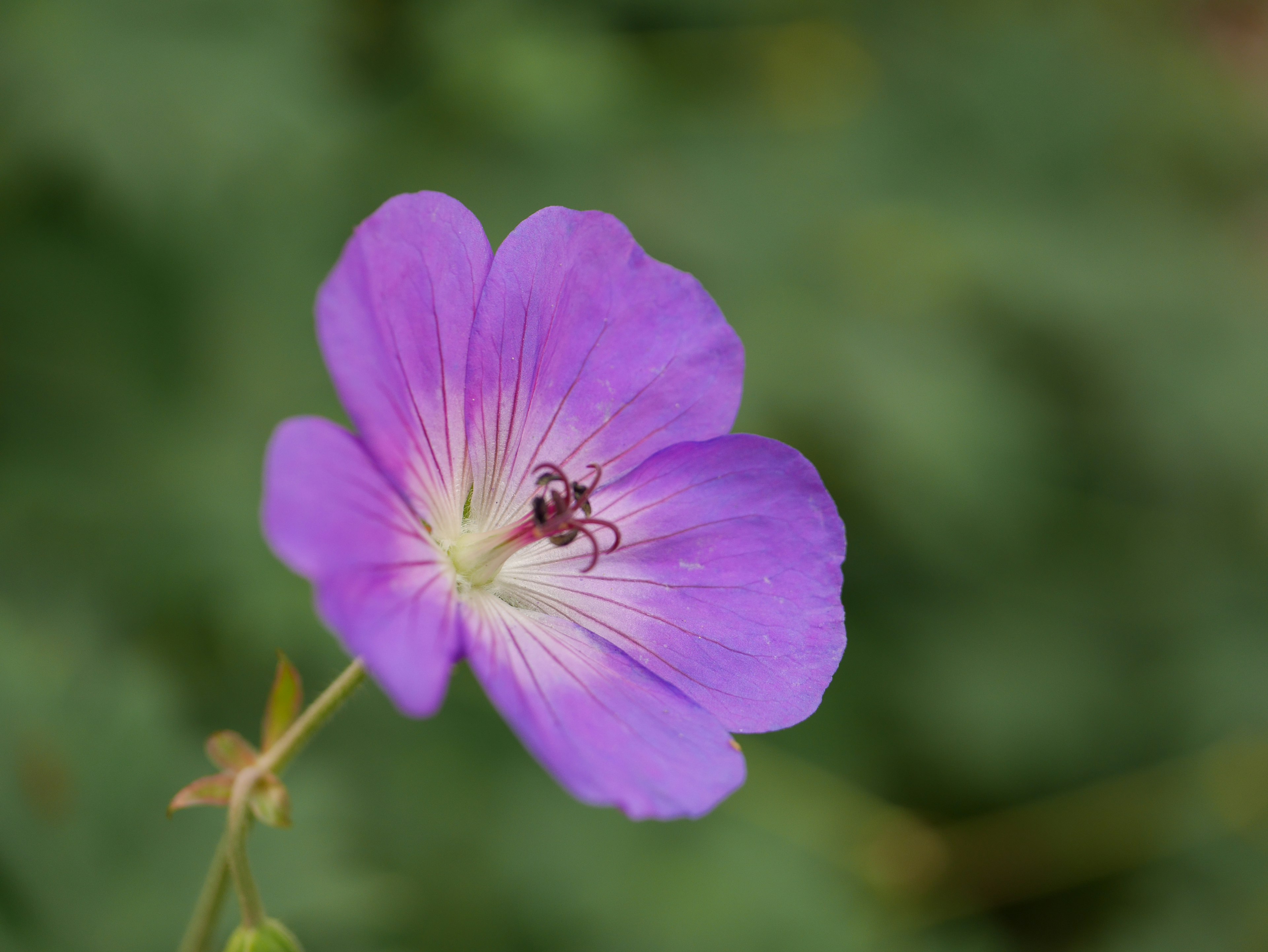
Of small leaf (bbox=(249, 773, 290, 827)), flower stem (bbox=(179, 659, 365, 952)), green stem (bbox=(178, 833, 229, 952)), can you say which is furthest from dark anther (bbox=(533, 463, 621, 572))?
green stem (bbox=(178, 833, 229, 952))

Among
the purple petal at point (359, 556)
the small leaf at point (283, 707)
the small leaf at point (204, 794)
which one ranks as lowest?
the small leaf at point (204, 794)

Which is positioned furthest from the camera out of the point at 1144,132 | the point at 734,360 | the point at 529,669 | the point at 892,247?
the point at 1144,132

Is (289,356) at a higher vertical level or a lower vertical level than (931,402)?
lower

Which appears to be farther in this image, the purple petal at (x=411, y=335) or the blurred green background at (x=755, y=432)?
the blurred green background at (x=755, y=432)

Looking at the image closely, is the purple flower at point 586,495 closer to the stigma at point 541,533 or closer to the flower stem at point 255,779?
the stigma at point 541,533

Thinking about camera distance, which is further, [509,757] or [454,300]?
[509,757]

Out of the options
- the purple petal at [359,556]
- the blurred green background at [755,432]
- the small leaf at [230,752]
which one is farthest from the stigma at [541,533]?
the blurred green background at [755,432]

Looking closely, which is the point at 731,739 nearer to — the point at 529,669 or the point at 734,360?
the point at 529,669

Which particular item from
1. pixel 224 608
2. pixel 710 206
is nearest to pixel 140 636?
pixel 224 608
